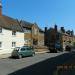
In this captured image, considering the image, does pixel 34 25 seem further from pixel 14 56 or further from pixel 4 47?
pixel 14 56

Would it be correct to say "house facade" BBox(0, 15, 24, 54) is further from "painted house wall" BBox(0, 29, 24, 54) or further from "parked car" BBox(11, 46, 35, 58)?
"parked car" BBox(11, 46, 35, 58)

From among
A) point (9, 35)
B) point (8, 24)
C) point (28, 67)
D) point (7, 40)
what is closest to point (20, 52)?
point (7, 40)

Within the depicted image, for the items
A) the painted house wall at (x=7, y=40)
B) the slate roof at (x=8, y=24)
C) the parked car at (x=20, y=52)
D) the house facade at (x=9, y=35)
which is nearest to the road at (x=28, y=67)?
the parked car at (x=20, y=52)

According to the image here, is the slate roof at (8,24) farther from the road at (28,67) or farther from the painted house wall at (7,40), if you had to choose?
the road at (28,67)

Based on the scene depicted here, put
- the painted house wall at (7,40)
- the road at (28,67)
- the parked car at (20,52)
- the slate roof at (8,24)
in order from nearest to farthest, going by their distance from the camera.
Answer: the road at (28,67) < the parked car at (20,52) < the painted house wall at (7,40) < the slate roof at (8,24)

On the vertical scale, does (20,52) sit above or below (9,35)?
below

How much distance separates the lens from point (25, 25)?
63188 millimetres

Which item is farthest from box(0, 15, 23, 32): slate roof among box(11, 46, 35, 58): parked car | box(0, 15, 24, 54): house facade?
box(11, 46, 35, 58): parked car

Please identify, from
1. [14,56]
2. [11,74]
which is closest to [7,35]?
[14,56]

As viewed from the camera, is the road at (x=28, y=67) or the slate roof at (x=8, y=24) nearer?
the road at (x=28, y=67)

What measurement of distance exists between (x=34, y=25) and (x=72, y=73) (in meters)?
56.4

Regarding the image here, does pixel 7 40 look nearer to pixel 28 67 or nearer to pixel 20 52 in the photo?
pixel 20 52

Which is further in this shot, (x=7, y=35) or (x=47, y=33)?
(x=47, y=33)

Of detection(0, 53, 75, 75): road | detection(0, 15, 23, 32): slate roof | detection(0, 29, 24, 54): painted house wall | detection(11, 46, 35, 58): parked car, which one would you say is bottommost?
A: detection(0, 53, 75, 75): road
